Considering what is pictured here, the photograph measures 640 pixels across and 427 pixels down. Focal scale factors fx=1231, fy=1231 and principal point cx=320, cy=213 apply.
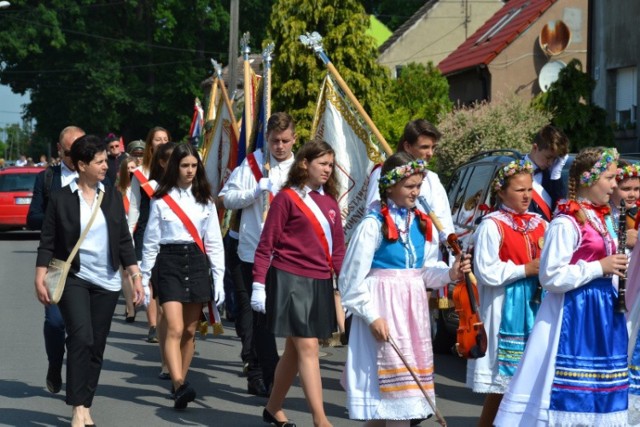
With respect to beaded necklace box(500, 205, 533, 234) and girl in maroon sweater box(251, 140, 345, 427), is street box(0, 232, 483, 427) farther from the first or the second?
beaded necklace box(500, 205, 533, 234)

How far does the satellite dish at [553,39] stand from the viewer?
35.1m

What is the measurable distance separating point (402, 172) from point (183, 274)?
2705 millimetres

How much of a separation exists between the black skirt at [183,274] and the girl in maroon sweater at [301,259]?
1197 mm

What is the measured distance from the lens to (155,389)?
9.50 meters

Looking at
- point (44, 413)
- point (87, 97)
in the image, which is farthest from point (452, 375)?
point (87, 97)

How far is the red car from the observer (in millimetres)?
29078

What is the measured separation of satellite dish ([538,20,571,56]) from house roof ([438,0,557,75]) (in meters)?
0.48

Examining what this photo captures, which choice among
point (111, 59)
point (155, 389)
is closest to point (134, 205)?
point (155, 389)

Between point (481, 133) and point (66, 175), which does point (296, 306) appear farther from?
point (481, 133)

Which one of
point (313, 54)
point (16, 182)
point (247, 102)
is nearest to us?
point (247, 102)

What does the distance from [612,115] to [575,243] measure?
60.5ft

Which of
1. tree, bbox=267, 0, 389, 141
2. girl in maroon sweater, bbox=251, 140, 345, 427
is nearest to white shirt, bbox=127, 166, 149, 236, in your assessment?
girl in maroon sweater, bbox=251, 140, 345, 427

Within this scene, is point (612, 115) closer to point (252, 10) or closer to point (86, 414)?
point (86, 414)

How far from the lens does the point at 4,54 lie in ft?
178
